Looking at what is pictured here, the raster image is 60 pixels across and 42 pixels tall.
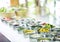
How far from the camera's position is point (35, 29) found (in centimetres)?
182

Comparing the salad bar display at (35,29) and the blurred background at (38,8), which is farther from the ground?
the blurred background at (38,8)

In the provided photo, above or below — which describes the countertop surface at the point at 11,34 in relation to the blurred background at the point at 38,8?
below

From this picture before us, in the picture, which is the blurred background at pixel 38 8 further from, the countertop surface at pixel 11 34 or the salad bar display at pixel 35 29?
the countertop surface at pixel 11 34

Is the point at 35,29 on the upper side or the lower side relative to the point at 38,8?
lower

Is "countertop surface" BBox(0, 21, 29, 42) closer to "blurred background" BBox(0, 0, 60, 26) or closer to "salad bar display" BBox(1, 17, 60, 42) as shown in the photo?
"salad bar display" BBox(1, 17, 60, 42)

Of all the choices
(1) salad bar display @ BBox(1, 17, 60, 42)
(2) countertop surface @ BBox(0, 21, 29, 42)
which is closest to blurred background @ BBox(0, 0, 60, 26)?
(1) salad bar display @ BBox(1, 17, 60, 42)

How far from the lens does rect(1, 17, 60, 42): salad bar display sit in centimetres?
173

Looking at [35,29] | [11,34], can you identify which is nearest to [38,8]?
[35,29]

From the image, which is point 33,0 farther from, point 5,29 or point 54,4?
point 5,29

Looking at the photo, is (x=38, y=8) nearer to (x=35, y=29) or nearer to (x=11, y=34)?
(x=35, y=29)

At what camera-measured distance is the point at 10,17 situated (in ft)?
6.58

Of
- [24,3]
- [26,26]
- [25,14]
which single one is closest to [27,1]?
[24,3]

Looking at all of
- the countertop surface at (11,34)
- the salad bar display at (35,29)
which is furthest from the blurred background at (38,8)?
the countertop surface at (11,34)

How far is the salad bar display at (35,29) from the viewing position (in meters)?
1.73
